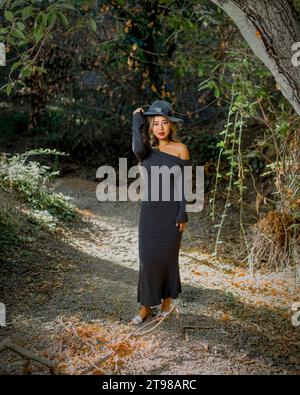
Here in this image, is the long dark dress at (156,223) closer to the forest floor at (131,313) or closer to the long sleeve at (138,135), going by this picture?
the long sleeve at (138,135)

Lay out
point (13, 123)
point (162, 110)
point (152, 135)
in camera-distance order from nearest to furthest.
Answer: point (162, 110)
point (152, 135)
point (13, 123)

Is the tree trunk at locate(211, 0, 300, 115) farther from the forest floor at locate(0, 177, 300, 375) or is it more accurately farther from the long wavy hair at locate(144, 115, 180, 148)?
the forest floor at locate(0, 177, 300, 375)

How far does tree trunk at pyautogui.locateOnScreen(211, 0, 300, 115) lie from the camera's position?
3.03 meters

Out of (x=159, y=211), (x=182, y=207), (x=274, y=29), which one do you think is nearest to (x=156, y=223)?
(x=159, y=211)

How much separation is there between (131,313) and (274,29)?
276cm

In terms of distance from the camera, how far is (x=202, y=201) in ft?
28.2

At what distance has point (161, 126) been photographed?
3.90 meters

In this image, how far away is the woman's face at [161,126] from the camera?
12.8 feet

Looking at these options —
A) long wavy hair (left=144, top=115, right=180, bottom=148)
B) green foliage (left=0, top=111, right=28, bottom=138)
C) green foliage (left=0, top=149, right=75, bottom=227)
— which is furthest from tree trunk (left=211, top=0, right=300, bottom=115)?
green foliage (left=0, top=111, right=28, bottom=138)

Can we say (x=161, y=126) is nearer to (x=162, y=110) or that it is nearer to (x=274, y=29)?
(x=162, y=110)

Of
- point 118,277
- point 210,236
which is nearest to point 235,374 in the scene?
point 118,277

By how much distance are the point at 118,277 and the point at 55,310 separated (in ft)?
3.90

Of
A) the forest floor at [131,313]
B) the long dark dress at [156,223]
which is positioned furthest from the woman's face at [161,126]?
the forest floor at [131,313]

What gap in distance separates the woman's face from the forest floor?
1647 millimetres
